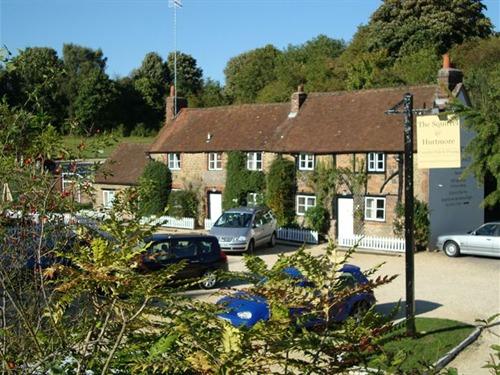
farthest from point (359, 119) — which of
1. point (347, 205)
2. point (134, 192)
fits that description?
point (134, 192)

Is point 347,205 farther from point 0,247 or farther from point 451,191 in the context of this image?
point 0,247

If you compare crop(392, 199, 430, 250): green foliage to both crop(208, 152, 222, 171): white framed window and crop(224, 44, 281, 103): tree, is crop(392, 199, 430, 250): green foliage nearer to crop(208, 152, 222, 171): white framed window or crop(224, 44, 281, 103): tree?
crop(208, 152, 222, 171): white framed window

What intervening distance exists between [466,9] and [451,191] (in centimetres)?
3191

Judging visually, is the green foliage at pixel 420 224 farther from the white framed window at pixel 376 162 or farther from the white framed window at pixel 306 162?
the white framed window at pixel 306 162

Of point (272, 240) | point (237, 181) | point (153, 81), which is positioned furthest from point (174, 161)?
point (153, 81)

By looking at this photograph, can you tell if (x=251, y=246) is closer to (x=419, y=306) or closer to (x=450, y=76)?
(x=419, y=306)

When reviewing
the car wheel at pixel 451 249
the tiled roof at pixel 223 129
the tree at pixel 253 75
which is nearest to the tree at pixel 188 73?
the tree at pixel 253 75

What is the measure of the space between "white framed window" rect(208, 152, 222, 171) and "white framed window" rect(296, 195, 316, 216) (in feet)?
16.3

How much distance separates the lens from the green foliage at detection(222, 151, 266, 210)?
2942 cm

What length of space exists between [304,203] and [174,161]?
27.9ft

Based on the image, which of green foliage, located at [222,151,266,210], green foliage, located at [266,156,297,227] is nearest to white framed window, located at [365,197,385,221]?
green foliage, located at [266,156,297,227]

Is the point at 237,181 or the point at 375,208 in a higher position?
the point at 237,181

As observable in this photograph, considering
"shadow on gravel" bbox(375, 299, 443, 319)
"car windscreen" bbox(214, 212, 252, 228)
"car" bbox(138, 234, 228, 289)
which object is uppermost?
"car windscreen" bbox(214, 212, 252, 228)

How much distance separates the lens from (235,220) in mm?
25203
